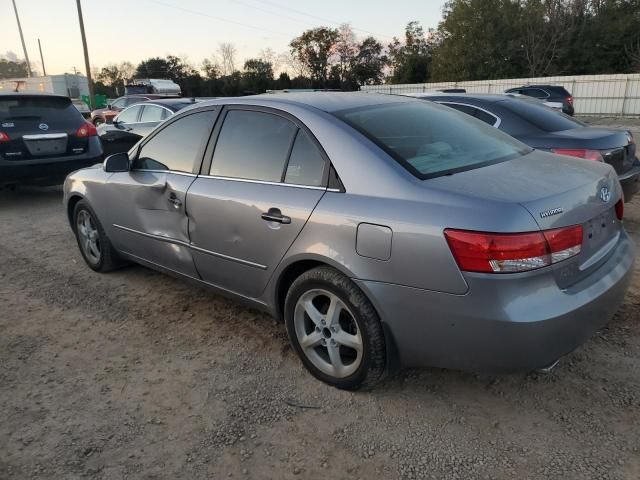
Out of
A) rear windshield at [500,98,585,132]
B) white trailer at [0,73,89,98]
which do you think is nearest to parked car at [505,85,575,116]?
rear windshield at [500,98,585,132]

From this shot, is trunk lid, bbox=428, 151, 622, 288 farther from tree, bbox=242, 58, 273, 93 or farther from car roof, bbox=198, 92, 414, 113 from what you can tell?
tree, bbox=242, 58, 273, 93

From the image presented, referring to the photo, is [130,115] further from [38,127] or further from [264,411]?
[264,411]

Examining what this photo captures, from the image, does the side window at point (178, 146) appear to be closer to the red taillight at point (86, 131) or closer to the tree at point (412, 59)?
the red taillight at point (86, 131)

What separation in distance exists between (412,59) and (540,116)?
1709 inches

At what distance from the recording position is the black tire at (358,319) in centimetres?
254

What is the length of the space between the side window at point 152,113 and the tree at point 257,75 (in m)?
37.0

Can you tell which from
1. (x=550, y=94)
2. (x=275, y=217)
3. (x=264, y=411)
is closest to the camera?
(x=264, y=411)

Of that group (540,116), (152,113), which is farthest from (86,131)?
(540,116)

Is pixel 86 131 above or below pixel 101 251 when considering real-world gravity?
above

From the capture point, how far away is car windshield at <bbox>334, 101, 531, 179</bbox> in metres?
2.67

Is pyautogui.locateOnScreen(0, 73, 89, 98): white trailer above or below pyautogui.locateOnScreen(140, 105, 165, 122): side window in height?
above

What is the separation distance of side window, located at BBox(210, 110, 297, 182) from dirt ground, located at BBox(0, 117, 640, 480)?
3.72ft

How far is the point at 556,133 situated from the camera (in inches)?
208

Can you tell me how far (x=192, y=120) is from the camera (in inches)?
145
